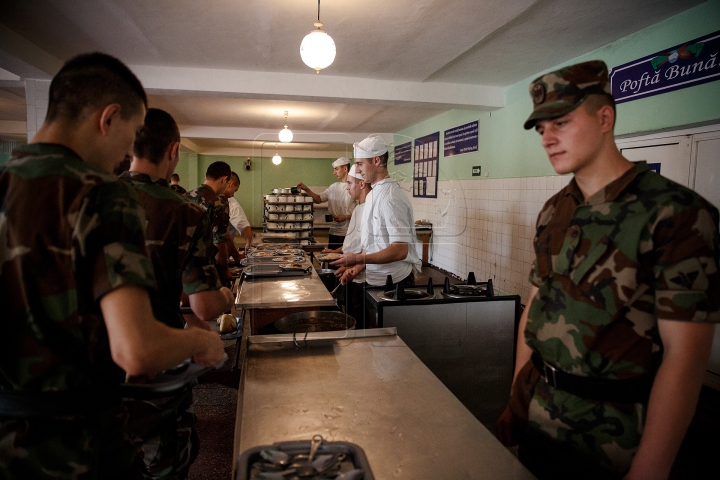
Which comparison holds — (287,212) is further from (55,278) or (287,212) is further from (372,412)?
(55,278)

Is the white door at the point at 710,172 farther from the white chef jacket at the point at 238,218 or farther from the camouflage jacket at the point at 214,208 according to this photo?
the white chef jacket at the point at 238,218

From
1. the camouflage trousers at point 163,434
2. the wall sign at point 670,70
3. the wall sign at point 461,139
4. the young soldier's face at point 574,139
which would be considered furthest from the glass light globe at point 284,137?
the wall sign at point 461,139

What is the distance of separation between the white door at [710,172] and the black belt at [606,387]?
2427 mm

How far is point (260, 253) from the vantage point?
4.18 meters

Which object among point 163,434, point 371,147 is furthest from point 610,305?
point 371,147

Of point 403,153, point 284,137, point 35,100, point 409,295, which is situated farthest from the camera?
point 35,100

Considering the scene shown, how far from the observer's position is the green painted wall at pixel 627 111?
3016mm

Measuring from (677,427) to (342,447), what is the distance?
2.50 ft

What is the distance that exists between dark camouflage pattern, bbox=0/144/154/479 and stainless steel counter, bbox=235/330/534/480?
42 centimetres

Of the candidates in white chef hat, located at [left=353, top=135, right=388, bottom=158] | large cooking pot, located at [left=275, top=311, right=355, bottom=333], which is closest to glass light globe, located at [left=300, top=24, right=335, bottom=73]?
white chef hat, located at [left=353, top=135, right=388, bottom=158]

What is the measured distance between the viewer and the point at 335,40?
3941 millimetres

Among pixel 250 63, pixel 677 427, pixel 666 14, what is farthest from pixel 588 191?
pixel 250 63

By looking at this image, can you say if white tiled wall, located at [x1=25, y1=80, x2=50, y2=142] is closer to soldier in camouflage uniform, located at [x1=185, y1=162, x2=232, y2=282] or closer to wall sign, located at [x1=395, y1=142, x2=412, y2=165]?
soldier in camouflage uniform, located at [x1=185, y1=162, x2=232, y2=282]

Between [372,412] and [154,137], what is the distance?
1278 mm
